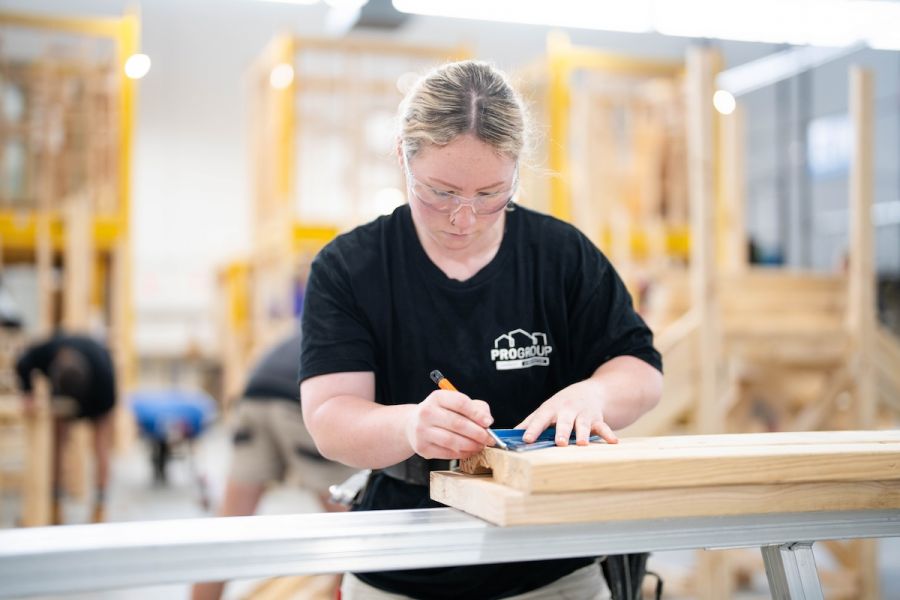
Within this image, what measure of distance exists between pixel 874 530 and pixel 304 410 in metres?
1.11

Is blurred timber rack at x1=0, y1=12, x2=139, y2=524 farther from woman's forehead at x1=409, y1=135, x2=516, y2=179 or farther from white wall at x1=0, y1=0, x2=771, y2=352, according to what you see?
woman's forehead at x1=409, y1=135, x2=516, y2=179

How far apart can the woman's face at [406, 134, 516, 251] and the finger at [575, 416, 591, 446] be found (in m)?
0.44

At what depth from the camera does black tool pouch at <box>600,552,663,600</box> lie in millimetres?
2035

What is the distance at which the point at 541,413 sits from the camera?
66.6 inches

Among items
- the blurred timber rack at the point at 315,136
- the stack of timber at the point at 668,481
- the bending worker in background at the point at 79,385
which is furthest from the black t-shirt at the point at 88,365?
the stack of timber at the point at 668,481

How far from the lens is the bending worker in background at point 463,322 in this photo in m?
1.76

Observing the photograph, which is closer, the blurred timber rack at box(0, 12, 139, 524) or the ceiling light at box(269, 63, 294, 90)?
the ceiling light at box(269, 63, 294, 90)

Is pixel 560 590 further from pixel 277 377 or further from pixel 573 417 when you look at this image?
pixel 277 377

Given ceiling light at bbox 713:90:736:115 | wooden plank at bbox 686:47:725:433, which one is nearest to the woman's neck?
wooden plank at bbox 686:47:725:433

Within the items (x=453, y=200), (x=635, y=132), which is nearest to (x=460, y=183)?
(x=453, y=200)

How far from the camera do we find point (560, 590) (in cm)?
195

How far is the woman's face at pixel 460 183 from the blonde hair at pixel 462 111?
19 millimetres

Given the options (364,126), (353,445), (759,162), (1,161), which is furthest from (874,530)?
(759,162)

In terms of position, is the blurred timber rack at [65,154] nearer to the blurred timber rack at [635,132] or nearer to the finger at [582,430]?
the blurred timber rack at [635,132]
